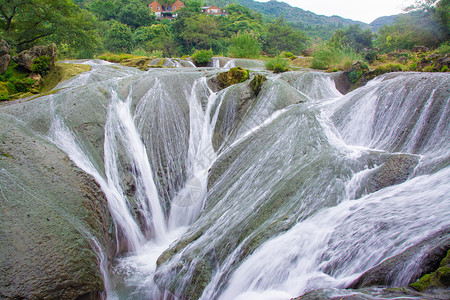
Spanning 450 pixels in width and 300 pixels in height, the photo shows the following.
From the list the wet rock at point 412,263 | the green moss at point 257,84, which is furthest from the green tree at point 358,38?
the wet rock at point 412,263

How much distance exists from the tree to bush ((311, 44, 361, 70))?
1214 centimetres

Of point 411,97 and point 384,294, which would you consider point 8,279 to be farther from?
point 411,97

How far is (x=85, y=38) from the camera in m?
14.7

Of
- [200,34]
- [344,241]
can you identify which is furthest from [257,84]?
[200,34]

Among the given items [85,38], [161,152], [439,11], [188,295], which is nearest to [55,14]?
[85,38]

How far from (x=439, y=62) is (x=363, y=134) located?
475 cm

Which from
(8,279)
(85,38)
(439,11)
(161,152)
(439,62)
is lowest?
(8,279)

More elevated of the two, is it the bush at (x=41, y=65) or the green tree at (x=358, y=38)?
the green tree at (x=358, y=38)

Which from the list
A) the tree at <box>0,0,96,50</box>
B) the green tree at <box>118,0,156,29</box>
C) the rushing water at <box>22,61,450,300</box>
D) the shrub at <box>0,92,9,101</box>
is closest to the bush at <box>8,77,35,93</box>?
the shrub at <box>0,92,9,101</box>

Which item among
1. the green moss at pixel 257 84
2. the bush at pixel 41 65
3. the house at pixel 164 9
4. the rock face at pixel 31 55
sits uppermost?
the house at pixel 164 9

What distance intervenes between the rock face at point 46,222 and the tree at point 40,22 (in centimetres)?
1066

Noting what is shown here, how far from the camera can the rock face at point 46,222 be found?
3236 millimetres

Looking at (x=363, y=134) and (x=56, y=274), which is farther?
(x=363, y=134)

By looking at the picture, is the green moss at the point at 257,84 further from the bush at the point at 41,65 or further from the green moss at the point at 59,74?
the bush at the point at 41,65
